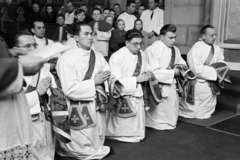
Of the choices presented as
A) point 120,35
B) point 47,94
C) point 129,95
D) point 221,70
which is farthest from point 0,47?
point 120,35

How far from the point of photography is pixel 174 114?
5531 mm

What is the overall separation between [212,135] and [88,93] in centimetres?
219

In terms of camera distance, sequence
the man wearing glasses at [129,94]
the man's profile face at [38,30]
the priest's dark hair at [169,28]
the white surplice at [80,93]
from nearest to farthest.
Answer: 1. the white surplice at [80,93]
2. the man wearing glasses at [129,94]
3. the priest's dark hair at [169,28]
4. the man's profile face at [38,30]

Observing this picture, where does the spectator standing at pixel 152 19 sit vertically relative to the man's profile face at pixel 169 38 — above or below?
above

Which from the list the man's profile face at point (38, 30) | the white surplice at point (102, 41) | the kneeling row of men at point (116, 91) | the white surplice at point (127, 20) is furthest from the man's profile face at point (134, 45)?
the white surplice at point (127, 20)

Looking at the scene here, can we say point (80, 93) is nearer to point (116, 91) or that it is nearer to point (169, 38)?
point (116, 91)

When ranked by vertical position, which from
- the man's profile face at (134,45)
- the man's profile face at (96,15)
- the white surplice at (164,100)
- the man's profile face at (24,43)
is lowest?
the white surplice at (164,100)

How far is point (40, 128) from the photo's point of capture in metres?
3.59

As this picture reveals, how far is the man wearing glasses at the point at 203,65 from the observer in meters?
6.02

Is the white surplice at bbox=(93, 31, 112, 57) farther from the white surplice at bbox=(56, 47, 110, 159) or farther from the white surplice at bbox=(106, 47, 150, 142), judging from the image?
the white surplice at bbox=(56, 47, 110, 159)

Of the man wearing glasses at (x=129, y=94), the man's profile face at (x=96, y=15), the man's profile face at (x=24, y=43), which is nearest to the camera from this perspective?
the man's profile face at (x=24, y=43)

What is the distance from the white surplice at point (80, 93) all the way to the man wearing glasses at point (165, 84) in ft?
4.74

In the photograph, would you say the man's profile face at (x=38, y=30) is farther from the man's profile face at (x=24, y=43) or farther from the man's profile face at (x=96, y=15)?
the man's profile face at (x=24, y=43)

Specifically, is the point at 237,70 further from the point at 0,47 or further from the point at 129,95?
the point at 0,47
